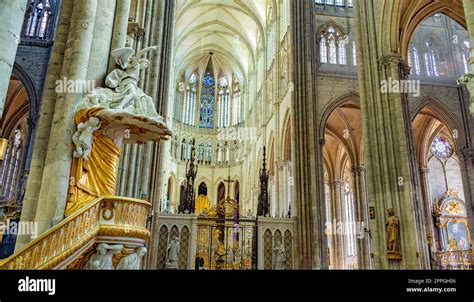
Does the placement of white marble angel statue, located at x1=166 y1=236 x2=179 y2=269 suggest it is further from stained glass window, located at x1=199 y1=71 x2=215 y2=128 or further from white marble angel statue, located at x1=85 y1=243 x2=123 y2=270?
stained glass window, located at x1=199 y1=71 x2=215 y2=128

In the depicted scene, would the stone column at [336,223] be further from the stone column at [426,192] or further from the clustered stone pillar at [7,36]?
the clustered stone pillar at [7,36]

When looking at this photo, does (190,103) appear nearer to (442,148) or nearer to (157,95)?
(442,148)

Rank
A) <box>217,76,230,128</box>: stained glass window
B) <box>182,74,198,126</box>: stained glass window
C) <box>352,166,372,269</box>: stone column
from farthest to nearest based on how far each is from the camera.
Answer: <box>217,76,230,128</box>: stained glass window, <box>182,74,198,126</box>: stained glass window, <box>352,166,372,269</box>: stone column

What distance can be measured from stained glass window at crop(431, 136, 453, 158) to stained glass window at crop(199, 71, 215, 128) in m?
22.1

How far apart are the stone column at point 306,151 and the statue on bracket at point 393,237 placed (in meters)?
3.87

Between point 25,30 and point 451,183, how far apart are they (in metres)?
27.4

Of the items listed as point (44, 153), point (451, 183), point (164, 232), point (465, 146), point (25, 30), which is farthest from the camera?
point (451, 183)

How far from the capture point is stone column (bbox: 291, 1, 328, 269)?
1556 cm

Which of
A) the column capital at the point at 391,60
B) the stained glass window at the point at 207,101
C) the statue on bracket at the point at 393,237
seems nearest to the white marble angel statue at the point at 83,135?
the statue on bracket at the point at 393,237

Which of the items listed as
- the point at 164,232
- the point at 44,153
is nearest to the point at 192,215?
the point at 164,232

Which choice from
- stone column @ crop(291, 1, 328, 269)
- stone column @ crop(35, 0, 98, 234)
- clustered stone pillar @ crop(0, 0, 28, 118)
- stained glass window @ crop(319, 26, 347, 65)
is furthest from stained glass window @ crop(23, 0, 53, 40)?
clustered stone pillar @ crop(0, 0, 28, 118)

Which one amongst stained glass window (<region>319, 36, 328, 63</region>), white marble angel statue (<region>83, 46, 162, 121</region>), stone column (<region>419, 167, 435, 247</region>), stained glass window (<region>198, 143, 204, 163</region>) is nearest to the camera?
white marble angel statue (<region>83, 46, 162, 121</region>)
